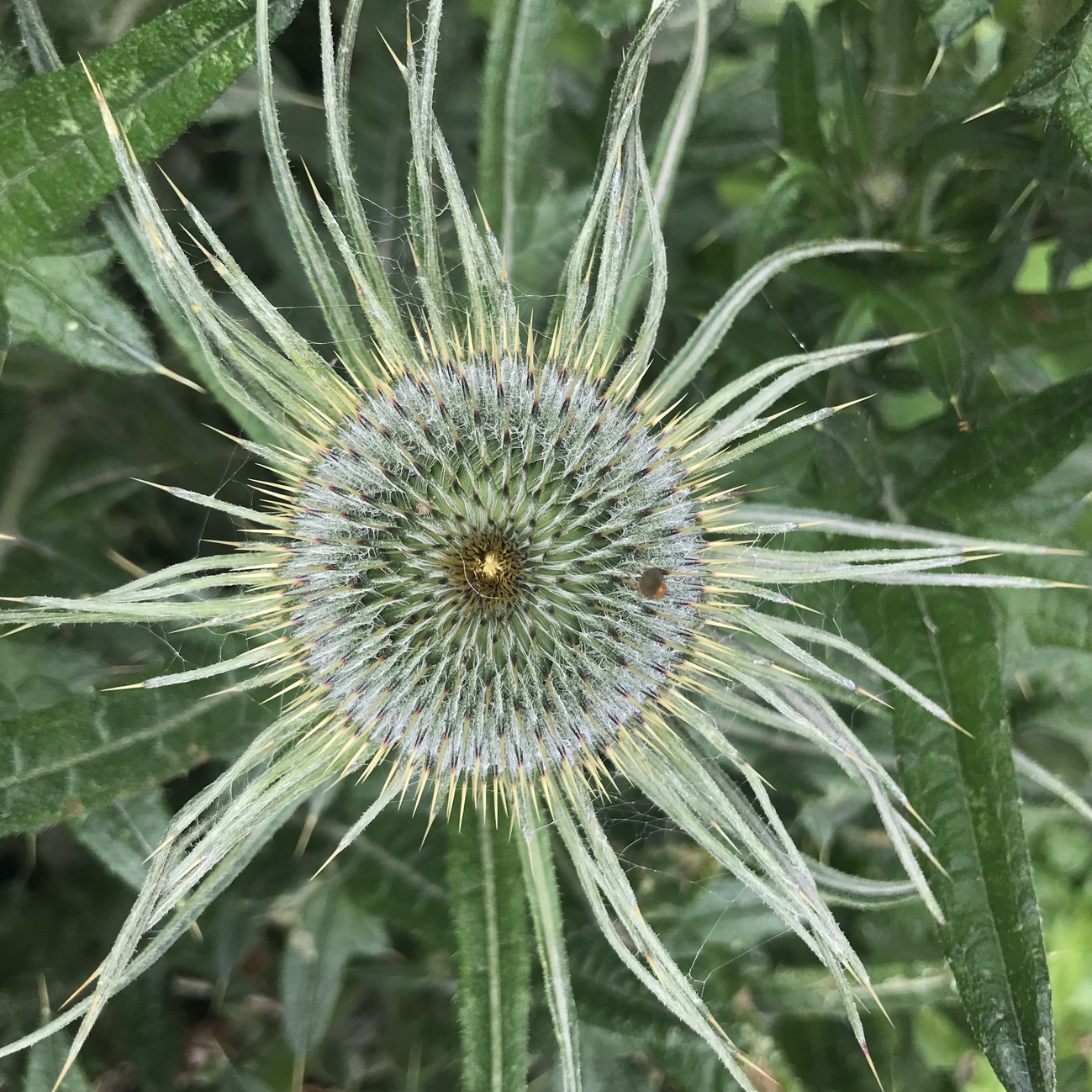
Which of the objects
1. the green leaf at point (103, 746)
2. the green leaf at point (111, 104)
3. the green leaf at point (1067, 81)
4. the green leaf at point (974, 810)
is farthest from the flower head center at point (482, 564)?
the green leaf at point (1067, 81)

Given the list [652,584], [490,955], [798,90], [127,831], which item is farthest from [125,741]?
[798,90]

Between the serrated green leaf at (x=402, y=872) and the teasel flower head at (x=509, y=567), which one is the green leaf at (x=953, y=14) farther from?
the serrated green leaf at (x=402, y=872)

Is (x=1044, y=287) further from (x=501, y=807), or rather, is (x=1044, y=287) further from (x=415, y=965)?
(x=415, y=965)

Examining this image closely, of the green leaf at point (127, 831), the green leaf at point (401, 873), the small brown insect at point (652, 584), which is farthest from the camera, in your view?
the green leaf at point (401, 873)

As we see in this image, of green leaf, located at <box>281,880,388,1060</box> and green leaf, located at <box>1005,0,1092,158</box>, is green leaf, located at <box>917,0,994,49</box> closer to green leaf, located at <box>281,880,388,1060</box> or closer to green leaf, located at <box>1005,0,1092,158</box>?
green leaf, located at <box>1005,0,1092,158</box>

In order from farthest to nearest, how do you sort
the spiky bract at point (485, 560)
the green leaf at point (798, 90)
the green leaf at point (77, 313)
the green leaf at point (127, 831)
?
the green leaf at point (798, 90) < the green leaf at point (127, 831) < the green leaf at point (77, 313) < the spiky bract at point (485, 560)
